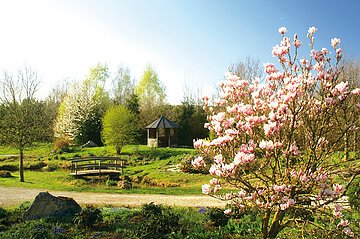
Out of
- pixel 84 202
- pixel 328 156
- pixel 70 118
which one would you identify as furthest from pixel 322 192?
pixel 70 118

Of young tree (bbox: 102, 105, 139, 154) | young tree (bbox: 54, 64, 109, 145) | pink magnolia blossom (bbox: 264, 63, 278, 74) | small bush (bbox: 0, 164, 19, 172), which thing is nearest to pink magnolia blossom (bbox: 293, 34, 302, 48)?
pink magnolia blossom (bbox: 264, 63, 278, 74)

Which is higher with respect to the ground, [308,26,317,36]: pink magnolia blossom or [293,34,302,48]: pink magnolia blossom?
[308,26,317,36]: pink magnolia blossom

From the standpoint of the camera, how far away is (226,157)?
4.09 meters

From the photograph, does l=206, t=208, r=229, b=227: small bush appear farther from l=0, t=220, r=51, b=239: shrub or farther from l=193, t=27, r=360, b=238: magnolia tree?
l=0, t=220, r=51, b=239: shrub

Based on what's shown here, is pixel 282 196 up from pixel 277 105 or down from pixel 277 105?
down

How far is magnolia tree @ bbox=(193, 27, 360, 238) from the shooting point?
368cm

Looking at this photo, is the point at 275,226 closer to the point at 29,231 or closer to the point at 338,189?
the point at 338,189

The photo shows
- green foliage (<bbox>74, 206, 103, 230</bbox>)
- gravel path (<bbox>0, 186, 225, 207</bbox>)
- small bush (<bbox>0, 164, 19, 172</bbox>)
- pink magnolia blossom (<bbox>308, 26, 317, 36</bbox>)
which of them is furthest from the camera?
small bush (<bbox>0, 164, 19, 172</bbox>)

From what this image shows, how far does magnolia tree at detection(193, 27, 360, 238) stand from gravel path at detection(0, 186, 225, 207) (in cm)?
654

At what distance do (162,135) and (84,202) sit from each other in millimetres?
18916

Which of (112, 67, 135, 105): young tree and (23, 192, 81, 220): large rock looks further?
(112, 67, 135, 105): young tree

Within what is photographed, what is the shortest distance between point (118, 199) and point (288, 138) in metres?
8.89

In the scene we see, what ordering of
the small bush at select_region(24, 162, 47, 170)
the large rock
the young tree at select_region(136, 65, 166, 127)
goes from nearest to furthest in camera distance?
the large rock
the small bush at select_region(24, 162, 47, 170)
the young tree at select_region(136, 65, 166, 127)

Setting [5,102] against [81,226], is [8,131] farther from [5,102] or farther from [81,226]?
[81,226]
